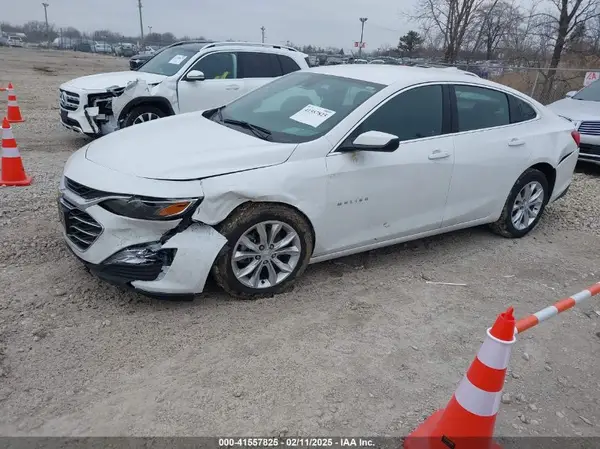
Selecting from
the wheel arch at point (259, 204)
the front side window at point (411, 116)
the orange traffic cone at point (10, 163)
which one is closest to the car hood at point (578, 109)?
the front side window at point (411, 116)

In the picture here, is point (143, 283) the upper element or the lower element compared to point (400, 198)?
lower

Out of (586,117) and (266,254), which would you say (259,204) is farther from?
(586,117)

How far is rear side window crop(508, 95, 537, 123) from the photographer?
504cm

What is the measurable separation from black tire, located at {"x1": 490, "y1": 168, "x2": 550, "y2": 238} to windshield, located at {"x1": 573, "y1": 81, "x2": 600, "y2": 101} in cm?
543

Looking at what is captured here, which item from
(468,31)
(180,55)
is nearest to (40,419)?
(180,55)

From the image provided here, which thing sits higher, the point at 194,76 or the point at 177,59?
the point at 177,59

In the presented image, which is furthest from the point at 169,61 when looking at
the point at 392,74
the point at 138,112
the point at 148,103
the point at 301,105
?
the point at 392,74

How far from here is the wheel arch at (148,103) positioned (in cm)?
802

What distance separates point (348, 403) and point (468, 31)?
2533 centimetres

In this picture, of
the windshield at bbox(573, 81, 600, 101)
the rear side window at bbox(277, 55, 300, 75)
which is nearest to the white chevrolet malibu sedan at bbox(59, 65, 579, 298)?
the rear side window at bbox(277, 55, 300, 75)

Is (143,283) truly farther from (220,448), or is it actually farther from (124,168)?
(220,448)

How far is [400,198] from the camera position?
418 cm

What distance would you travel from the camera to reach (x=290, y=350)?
323 centimetres

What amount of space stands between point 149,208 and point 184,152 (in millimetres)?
Result: 558
